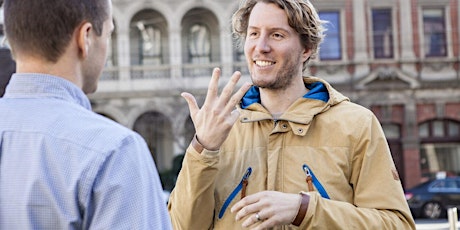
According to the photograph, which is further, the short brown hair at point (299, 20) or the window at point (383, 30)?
the window at point (383, 30)

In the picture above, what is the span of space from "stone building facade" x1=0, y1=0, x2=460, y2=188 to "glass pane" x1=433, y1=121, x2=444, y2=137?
0.13ft

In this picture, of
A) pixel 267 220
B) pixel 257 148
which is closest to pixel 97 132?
pixel 267 220

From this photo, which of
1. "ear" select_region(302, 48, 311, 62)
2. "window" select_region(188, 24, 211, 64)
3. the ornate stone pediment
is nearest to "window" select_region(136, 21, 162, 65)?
"window" select_region(188, 24, 211, 64)

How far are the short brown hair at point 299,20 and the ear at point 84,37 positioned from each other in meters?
1.45

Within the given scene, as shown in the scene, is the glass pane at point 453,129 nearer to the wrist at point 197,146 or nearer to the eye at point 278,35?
the eye at point 278,35

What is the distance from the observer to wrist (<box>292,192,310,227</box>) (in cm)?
297

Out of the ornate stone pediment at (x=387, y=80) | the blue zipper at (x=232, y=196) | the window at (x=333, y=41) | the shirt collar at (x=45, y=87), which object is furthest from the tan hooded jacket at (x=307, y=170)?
the window at (x=333, y=41)

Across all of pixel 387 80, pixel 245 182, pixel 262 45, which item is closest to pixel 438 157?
pixel 387 80

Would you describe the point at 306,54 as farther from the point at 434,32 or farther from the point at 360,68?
the point at 434,32

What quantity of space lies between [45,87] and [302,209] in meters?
1.29

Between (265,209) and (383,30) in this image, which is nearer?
(265,209)

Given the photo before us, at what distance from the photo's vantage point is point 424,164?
28984mm

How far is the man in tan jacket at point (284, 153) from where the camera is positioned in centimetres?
296

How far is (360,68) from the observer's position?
29312 mm
